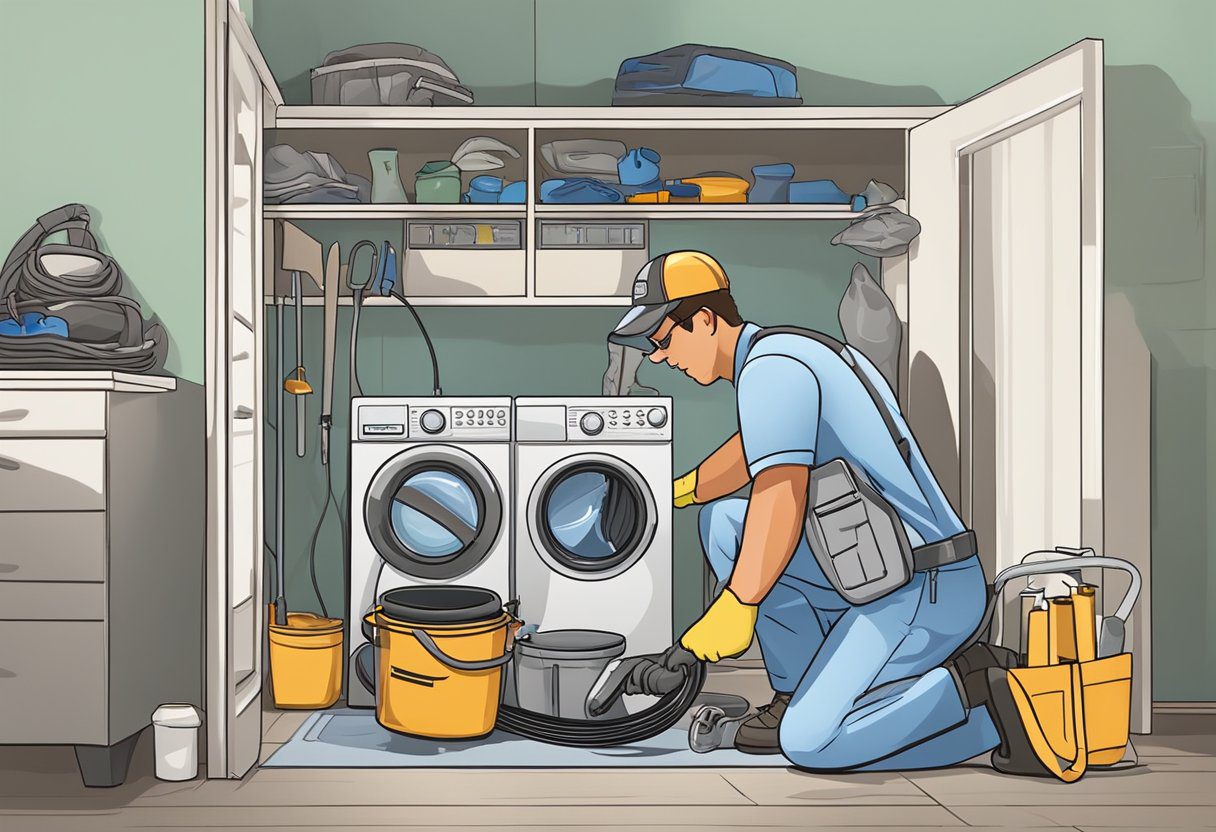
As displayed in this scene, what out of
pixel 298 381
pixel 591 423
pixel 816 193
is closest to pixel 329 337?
pixel 298 381

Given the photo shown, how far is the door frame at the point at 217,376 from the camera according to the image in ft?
7.47

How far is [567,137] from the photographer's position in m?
3.31

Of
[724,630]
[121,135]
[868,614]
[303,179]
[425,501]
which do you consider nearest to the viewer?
[724,630]

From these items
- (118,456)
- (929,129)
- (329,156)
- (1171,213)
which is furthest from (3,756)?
(1171,213)

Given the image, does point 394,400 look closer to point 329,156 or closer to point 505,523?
point 505,523

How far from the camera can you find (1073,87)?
247cm

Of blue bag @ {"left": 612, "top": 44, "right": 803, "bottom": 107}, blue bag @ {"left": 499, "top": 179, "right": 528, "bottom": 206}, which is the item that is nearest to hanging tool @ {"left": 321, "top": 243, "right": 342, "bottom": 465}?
blue bag @ {"left": 499, "top": 179, "right": 528, "bottom": 206}

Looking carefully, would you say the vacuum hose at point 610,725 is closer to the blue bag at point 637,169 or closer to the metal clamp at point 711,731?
the metal clamp at point 711,731

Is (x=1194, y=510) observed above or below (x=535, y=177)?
below

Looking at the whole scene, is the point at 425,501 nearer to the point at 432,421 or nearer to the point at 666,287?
the point at 432,421

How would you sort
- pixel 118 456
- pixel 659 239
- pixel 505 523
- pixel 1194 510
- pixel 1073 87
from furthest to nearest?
pixel 659 239 → pixel 1194 510 → pixel 505 523 → pixel 1073 87 → pixel 118 456

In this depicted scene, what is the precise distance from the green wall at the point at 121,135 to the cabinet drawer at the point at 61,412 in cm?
47

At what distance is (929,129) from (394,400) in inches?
70.6

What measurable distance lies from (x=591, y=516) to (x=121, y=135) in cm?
164
